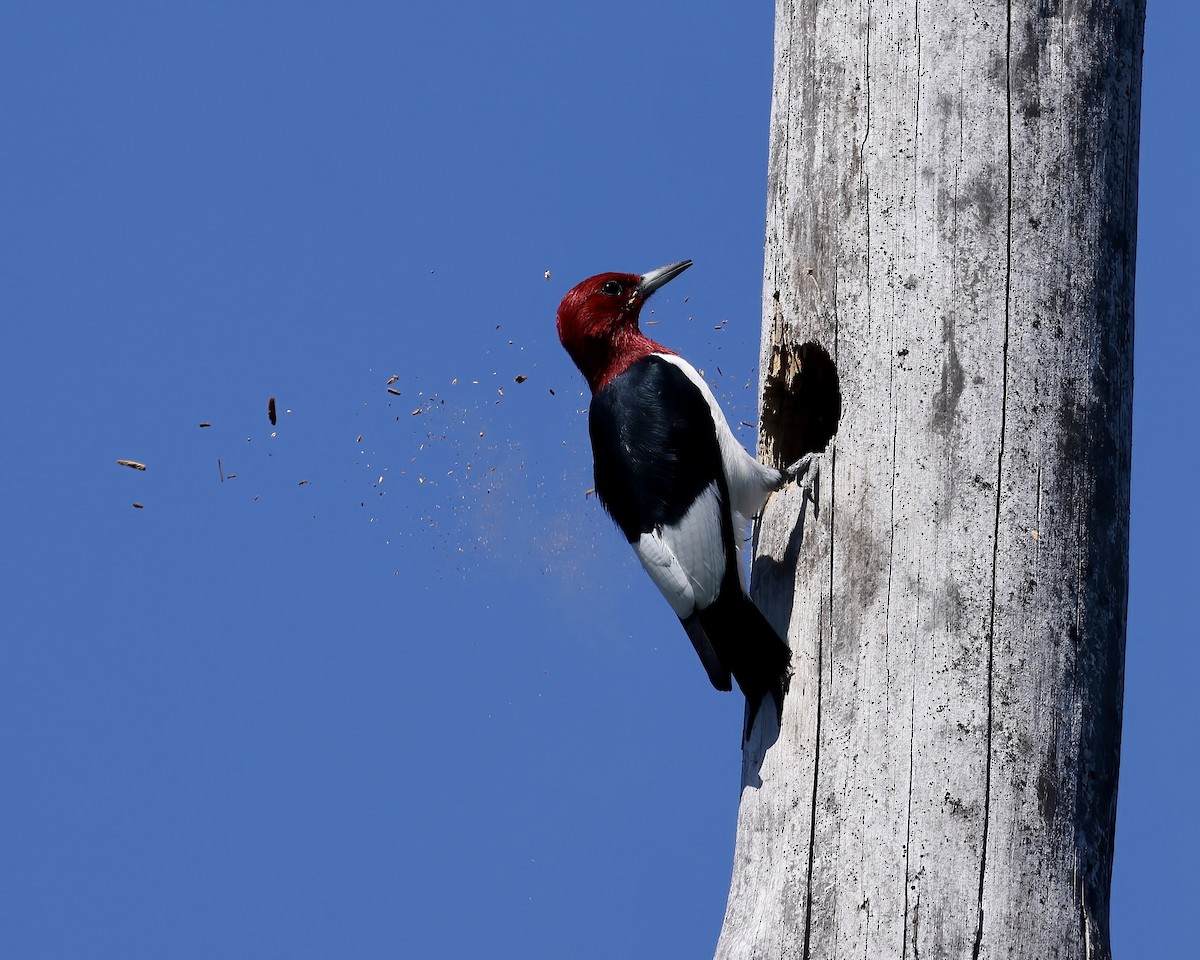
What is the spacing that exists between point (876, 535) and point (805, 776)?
559mm

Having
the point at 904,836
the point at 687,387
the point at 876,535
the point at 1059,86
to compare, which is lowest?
the point at 904,836

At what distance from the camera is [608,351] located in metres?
5.16

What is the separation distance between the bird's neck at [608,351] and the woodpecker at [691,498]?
0.37 feet

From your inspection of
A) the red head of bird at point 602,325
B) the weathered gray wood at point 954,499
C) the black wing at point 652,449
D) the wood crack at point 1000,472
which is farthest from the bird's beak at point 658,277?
the wood crack at point 1000,472

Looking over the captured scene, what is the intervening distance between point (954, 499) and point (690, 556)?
863 mm

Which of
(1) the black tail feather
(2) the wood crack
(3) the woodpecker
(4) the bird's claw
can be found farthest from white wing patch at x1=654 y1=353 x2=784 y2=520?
(2) the wood crack


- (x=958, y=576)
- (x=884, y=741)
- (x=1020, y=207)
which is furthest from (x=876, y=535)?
(x=1020, y=207)

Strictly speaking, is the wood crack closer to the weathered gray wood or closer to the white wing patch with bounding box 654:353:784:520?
the weathered gray wood

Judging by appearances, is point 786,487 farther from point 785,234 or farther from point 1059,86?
point 1059,86

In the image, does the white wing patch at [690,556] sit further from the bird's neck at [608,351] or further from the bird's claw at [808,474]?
the bird's neck at [608,351]

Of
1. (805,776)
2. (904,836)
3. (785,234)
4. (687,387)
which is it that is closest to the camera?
(904,836)

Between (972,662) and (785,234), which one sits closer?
(972,662)

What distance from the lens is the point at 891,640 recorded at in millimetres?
3605

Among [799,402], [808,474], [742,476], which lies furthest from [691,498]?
[808,474]
